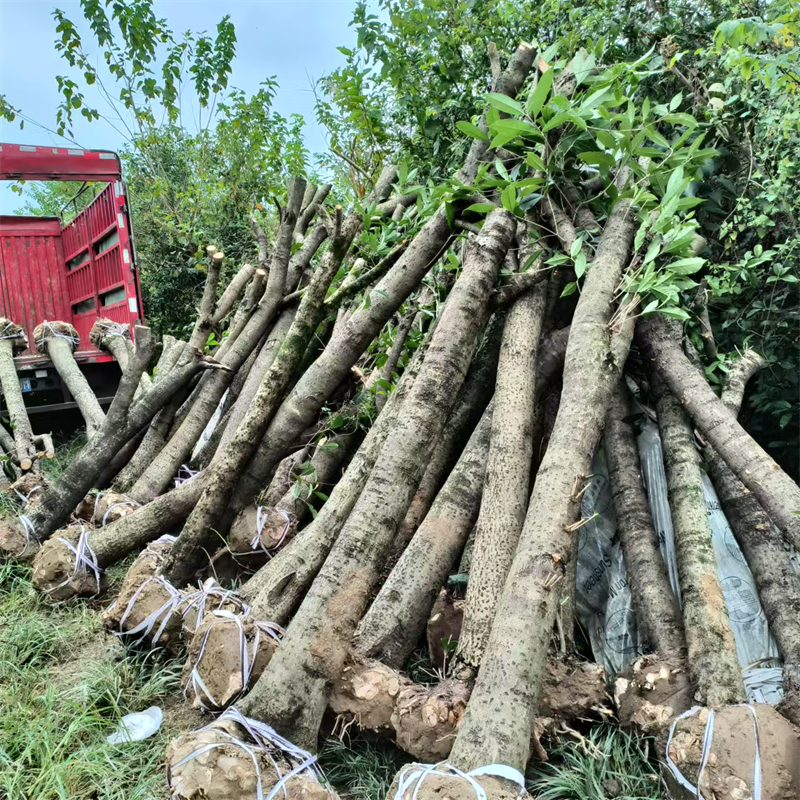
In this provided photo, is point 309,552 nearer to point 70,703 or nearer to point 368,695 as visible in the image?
point 368,695

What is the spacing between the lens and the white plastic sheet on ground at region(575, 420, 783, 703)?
2.01 m

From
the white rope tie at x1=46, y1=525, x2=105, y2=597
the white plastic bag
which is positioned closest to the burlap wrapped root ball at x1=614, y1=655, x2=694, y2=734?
the white plastic bag

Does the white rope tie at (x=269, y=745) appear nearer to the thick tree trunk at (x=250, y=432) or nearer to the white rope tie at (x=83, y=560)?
the thick tree trunk at (x=250, y=432)

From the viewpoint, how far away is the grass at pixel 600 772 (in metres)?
1.68

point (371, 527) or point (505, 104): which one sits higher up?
point (505, 104)

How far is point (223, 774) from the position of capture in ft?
4.67

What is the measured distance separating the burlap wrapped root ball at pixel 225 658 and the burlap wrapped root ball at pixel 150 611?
0.40m

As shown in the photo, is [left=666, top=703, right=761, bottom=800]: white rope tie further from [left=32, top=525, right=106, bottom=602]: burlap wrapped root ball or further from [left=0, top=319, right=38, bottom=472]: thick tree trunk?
[left=0, top=319, right=38, bottom=472]: thick tree trunk

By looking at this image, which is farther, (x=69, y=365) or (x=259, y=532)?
(x=69, y=365)

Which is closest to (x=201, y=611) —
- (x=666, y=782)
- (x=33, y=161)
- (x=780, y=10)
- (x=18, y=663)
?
(x=18, y=663)

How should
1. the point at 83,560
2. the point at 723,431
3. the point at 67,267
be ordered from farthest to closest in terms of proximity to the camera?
the point at 67,267 < the point at 83,560 < the point at 723,431

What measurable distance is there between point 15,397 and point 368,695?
351 centimetres

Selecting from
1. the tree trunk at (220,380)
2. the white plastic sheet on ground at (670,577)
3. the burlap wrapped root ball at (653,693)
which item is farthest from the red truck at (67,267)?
the burlap wrapped root ball at (653,693)

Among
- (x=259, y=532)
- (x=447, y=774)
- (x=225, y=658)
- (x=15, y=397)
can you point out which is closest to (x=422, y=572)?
(x=225, y=658)
